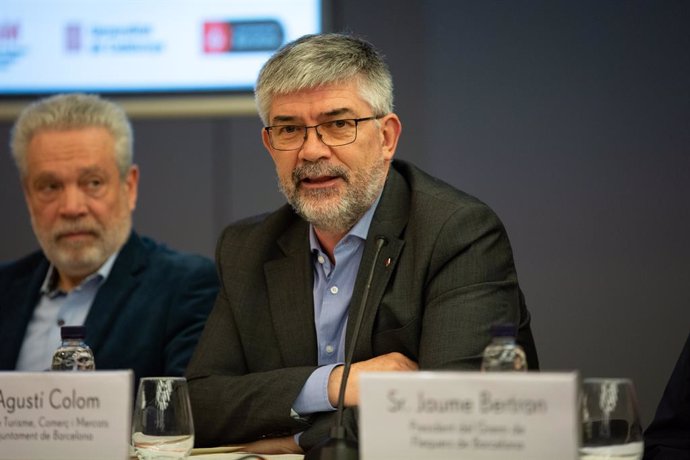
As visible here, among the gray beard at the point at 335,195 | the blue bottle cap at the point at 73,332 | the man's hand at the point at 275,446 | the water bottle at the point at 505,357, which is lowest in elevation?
the man's hand at the point at 275,446

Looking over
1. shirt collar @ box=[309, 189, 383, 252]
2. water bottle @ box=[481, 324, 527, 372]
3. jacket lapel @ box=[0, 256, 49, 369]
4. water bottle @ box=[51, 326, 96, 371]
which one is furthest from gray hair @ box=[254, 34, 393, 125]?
jacket lapel @ box=[0, 256, 49, 369]

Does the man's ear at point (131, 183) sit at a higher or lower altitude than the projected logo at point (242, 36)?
lower

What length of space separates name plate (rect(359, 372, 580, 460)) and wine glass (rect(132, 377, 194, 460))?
0.45 meters

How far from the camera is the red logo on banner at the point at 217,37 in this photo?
4.07m

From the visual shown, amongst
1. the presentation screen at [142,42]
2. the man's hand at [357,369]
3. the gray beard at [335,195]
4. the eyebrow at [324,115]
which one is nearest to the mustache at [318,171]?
the gray beard at [335,195]

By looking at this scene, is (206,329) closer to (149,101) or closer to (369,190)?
(369,190)

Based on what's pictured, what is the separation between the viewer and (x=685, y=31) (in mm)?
4008

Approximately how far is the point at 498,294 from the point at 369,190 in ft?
1.51

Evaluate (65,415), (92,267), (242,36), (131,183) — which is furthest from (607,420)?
(242,36)

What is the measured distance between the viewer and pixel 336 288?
8.78ft

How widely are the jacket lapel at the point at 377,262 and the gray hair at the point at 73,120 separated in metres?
1.27

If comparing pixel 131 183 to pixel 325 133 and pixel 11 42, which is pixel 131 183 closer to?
pixel 11 42

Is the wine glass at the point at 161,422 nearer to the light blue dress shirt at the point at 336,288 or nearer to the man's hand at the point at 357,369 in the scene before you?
the man's hand at the point at 357,369

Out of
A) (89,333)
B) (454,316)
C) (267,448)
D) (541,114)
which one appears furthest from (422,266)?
(541,114)
